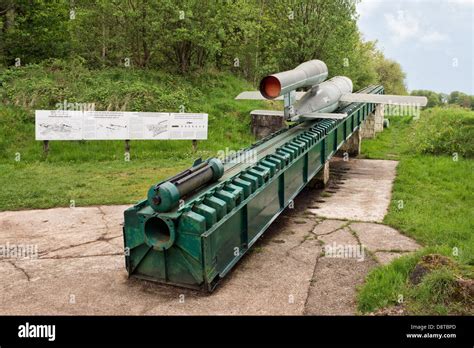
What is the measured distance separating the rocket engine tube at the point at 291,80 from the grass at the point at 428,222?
3.29m

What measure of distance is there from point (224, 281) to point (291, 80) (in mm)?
5388

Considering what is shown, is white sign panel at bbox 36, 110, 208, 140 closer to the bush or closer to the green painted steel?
the green painted steel

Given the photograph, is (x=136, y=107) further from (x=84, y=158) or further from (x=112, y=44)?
(x=112, y=44)

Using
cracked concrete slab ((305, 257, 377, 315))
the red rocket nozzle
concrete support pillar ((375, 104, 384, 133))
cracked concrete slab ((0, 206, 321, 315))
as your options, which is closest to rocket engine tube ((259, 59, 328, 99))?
the red rocket nozzle

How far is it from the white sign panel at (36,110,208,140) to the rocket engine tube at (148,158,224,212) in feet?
24.0

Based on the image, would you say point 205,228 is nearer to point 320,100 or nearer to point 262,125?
point 320,100

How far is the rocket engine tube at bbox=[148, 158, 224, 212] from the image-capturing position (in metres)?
5.41

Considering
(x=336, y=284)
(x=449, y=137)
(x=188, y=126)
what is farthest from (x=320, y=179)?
(x=449, y=137)

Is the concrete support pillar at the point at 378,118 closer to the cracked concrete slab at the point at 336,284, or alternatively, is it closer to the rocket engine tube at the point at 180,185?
the cracked concrete slab at the point at 336,284

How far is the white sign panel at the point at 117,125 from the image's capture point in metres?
12.8

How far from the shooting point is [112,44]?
18969mm

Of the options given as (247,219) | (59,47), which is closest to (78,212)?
(247,219)

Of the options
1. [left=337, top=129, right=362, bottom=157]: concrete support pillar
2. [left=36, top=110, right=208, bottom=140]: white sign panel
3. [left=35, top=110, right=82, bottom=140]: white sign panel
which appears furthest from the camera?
[left=337, top=129, right=362, bottom=157]: concrete support pillar

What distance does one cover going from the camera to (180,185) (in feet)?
19.0
